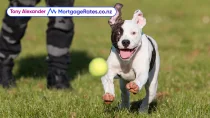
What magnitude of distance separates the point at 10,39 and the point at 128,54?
3.41 m

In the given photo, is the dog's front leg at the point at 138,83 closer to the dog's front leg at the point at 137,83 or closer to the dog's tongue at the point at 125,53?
the dog's front leg at the point at 137,83

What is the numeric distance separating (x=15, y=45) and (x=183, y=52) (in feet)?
18.0

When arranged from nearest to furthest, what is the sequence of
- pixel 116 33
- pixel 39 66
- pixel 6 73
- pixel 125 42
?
pixel 125 42
pixel 116 33
pixel 6 73
pixel 39 66

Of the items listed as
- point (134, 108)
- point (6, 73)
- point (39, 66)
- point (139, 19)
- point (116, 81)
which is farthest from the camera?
point (39, 66)

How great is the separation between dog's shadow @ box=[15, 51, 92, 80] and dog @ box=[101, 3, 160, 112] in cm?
422

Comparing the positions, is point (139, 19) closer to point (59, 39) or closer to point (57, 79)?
point (59, 39)

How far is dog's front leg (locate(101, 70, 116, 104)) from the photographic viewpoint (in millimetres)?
4926

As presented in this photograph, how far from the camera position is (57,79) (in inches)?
317

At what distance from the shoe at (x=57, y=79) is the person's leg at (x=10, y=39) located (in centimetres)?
61

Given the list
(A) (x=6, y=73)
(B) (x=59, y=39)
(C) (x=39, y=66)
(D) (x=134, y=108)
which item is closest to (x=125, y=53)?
(D) (x=134, y=108)

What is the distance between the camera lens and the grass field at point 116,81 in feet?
18.7

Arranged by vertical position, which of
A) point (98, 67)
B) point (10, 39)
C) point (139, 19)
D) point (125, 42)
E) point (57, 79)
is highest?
point (139, 19)

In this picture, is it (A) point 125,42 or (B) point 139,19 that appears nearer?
(A) point 125,42

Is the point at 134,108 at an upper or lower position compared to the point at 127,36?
lower
